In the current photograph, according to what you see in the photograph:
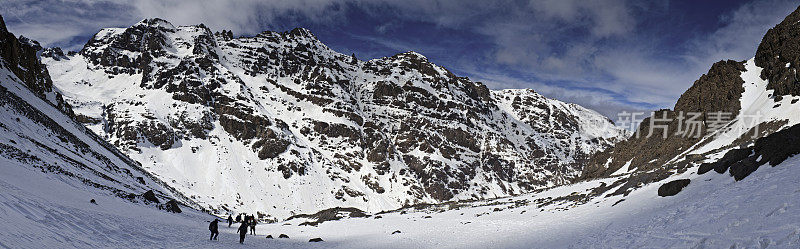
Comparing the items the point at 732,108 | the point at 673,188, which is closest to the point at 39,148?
the point at 673,188

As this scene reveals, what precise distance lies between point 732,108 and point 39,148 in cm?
10133

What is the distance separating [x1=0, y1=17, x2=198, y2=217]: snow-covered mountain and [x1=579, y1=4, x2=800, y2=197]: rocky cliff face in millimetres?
62628

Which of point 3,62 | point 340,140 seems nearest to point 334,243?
point 3,62

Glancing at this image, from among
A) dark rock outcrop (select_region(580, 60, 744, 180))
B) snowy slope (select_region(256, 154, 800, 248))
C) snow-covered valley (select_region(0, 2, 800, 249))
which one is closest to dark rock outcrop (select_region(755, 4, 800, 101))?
Answer: snow-covered valley (select_region(0, 2, 800, 249))

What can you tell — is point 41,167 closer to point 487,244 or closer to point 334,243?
point 334,243

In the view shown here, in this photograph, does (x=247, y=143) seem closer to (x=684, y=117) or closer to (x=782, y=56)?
(x=684, y=117)

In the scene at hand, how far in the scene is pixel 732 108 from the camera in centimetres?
6956

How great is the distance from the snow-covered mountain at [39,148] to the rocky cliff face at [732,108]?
62628mm

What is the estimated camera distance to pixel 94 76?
624 ft

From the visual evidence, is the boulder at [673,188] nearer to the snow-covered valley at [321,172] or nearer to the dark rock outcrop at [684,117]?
the snow-covered valley at [321,172]

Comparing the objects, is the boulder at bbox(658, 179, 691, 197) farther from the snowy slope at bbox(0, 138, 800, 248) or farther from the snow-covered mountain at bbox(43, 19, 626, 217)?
the snow-covered mountain at bbox(43, 19, 626, 217)

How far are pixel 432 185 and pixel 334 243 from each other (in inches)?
5620

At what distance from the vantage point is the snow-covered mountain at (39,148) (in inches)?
1018

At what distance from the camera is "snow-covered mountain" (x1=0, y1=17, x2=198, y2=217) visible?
84.8ft
